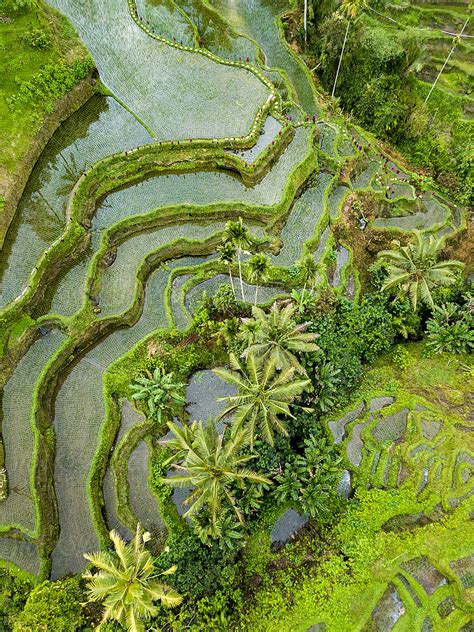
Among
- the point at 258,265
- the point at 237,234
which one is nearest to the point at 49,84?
the point at 237,234

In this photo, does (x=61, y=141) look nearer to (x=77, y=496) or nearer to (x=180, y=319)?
(x=180, y=319)

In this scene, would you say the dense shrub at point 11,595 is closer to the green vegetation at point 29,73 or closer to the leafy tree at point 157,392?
the leafy tree at point 157,392

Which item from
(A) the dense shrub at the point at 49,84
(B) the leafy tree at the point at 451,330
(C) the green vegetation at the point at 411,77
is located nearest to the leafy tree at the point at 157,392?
(B) the leafy tree at the point at 451,330

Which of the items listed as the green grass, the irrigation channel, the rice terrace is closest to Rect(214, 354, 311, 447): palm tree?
the rice terrace

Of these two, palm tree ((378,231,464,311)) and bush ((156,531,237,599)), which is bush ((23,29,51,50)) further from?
bush ((156,531,237,599))

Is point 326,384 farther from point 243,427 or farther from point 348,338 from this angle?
point 243,427

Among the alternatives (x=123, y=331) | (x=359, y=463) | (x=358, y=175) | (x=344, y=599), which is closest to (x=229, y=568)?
(x=344, y=599)

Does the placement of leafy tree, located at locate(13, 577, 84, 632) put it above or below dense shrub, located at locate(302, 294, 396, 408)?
below
